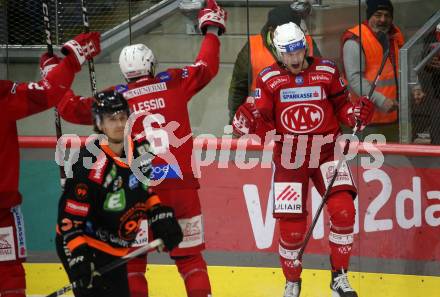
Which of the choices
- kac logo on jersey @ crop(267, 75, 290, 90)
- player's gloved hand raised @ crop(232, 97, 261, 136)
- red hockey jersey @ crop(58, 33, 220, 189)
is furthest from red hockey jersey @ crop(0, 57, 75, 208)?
kac logo on jersey @ crop(267, 75, 290, 90)

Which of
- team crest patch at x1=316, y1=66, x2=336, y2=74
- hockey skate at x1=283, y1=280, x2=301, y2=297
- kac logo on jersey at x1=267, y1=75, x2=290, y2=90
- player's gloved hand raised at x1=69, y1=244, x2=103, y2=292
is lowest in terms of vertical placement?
hockey skate at x1=283, y1=280, x2=301, y2=297

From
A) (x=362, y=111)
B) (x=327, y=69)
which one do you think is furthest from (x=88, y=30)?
(x=362, y=111)

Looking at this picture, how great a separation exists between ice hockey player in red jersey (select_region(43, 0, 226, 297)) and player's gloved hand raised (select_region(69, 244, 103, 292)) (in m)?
1.15

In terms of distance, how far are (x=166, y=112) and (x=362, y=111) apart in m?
1.02

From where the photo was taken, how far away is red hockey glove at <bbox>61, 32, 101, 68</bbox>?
6625mm

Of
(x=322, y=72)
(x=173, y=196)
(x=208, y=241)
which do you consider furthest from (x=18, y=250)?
(x=322, y=72)

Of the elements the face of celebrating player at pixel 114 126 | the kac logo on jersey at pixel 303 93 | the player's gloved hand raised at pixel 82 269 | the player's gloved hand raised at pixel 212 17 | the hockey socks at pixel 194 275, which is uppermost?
the player's gloved hand raised at pixel 212 17

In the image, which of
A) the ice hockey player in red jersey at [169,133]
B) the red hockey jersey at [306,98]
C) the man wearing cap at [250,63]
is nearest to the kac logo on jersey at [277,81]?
the red hockey jersey at [306,98]

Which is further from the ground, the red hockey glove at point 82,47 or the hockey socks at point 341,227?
the red hockey glove at point 82,47

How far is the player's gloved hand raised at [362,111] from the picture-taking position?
665 centimetres

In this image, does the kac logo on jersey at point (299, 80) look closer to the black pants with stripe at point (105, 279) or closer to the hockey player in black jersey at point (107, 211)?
the hockey player in black jersey at point (107, 211)

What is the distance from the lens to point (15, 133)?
6.59 m

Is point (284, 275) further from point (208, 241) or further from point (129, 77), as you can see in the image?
point (129, 77)

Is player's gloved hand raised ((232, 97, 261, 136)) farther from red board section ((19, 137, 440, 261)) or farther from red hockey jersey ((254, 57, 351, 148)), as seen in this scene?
red board section ((19, 137, 440, 261))
